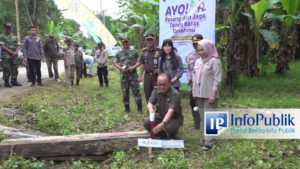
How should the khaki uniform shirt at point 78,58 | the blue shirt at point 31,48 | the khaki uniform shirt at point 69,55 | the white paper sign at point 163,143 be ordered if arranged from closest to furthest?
the white paper sign at point 163,143 → the blue shirt at point 31,48 → the khaki uniform shirt at point 69,55 → the khaki uniform shirt at point 78,58

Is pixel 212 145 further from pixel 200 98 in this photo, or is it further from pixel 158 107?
pixel 158 107

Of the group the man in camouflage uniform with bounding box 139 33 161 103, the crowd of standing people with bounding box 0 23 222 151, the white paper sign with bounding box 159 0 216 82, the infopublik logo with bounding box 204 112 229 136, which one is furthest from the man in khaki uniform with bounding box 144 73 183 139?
the white paper sign with bounding box 159 0 216 82

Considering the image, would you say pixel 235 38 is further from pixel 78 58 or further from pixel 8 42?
pixel 8 42

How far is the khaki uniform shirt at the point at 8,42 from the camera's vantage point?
8.11 meters

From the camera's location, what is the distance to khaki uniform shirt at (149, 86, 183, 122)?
162 inches

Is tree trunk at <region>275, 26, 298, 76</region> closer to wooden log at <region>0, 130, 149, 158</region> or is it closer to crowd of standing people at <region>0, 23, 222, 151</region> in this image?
crowd of standing people at <region>0, 23, 222, 151</region>

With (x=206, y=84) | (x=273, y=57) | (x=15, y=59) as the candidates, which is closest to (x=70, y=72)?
(x=15, y=59)

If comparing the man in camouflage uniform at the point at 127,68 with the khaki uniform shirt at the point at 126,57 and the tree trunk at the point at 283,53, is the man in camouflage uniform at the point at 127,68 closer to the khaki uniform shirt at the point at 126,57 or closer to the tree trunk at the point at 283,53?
the khaki uniform shirt at the point at 126,57

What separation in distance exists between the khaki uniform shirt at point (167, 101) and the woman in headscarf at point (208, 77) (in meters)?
0.31

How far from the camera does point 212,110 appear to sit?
4.02 m

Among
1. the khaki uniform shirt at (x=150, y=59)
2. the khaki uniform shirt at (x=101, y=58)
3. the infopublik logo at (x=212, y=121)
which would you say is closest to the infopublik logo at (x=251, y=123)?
the infopublik logo at (x=212, y=121)

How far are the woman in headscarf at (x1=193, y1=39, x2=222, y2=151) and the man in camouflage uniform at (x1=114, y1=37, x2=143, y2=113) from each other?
8.12ft

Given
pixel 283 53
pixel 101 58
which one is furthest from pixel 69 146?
pixel 283 53

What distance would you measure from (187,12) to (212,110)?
3546 mm
